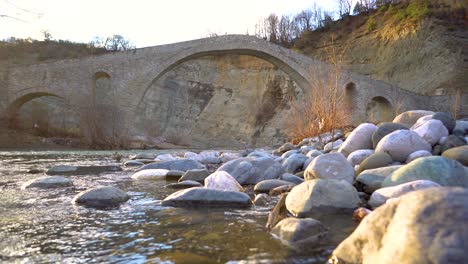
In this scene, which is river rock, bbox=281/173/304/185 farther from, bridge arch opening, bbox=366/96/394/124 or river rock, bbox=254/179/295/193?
bridge arch opening, bbox=366/96/394/124

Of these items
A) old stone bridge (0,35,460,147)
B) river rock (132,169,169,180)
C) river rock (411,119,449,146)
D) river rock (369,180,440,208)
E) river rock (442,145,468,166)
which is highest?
old stone bridge (0,35,460,147)

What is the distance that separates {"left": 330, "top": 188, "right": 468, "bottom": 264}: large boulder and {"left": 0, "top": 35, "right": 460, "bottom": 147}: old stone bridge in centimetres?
1162

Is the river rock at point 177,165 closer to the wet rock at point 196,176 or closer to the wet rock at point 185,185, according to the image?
the wet rock at point 196,176

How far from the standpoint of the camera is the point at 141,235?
2.10 m

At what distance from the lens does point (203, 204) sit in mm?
2877

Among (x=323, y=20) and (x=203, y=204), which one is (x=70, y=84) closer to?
(x=203, y=204)

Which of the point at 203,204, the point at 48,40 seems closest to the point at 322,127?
the point at 203,204

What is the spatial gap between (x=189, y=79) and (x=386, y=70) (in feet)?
43.7

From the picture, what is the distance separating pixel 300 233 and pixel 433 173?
4.34ft

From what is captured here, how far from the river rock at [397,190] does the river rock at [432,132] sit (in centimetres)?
192

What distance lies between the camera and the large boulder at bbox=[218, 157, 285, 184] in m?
4.11

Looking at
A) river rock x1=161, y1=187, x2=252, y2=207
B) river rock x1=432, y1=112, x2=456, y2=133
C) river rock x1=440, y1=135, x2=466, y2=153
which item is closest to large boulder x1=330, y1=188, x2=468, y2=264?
river rock x1=161, y1=187, x2=252, y2=207

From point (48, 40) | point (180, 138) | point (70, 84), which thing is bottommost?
point (180, 138)

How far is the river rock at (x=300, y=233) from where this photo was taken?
1875 mm
